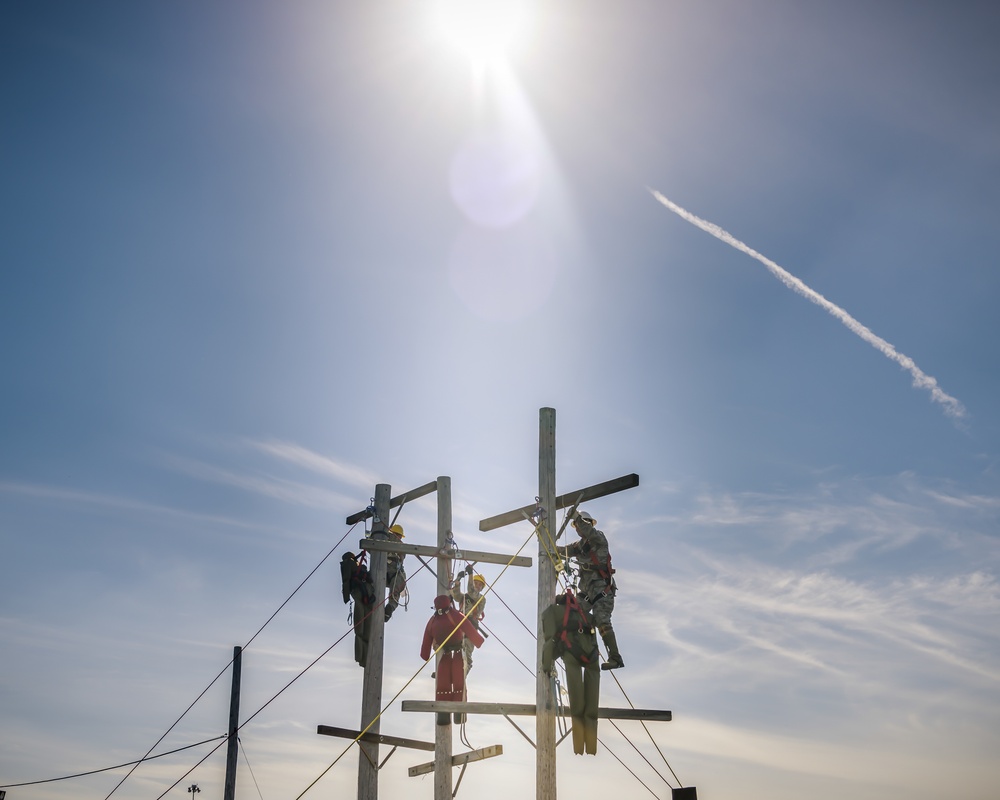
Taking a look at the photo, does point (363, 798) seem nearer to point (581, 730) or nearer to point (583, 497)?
point (581, 730)

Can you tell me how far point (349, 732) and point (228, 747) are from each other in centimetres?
720

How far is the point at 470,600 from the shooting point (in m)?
19.3

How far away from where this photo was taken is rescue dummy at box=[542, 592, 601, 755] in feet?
44.1

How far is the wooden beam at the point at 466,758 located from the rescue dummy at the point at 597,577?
4.05 metres

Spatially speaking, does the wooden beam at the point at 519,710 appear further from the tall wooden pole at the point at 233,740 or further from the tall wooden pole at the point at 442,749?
the tall wooden pole at the point at 233,740

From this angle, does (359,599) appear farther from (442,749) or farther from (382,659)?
(442,749)

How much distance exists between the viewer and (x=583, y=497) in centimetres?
1417

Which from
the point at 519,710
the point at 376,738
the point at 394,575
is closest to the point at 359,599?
the point at 394,575

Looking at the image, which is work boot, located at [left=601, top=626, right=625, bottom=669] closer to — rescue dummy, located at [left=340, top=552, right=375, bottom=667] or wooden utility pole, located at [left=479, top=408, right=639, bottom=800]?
wooden utility pole, located at [left=479, top=408, right=639, bottom=800]

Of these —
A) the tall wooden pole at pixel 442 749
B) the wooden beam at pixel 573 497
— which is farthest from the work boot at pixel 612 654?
the tall wooden pole at pixel 442 749

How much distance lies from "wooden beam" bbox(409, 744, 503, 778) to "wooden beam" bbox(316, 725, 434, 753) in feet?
1.14

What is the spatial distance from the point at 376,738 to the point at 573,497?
6.94m

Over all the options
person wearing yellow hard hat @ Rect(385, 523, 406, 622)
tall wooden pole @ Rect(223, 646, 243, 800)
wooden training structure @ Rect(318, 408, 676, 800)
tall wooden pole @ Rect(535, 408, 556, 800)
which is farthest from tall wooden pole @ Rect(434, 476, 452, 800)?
tall wooden pole @ Rect(223, 646, 243, 800)

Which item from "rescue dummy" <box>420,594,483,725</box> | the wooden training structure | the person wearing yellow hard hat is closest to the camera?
the wooden training structure
